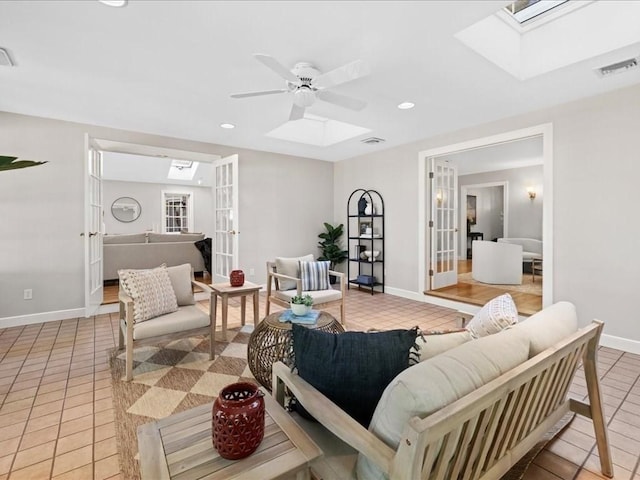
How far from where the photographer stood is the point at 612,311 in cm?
305

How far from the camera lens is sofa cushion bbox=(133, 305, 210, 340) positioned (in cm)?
238

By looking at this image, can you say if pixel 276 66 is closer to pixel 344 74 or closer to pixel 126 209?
pixel 344 74

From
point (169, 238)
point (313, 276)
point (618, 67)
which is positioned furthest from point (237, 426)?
point (169, 238)

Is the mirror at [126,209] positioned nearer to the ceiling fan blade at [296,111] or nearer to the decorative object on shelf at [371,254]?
the decorative object on shelf at [371,254]

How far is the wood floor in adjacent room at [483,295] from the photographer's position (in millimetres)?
4027

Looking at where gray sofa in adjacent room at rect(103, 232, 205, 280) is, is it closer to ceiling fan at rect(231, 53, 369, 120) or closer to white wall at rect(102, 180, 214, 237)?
white wall at rect(102, 180, 214, 237)

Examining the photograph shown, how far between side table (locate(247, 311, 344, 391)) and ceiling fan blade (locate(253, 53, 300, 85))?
1667 millimetres

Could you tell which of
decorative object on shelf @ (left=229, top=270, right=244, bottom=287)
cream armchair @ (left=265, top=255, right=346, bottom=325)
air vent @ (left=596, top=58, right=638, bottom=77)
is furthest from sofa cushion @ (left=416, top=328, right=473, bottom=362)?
air vent @ (left=596, top=58, right=638, bottom=77)

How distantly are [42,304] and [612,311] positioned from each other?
19.5 ft

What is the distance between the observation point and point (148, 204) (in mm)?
9672

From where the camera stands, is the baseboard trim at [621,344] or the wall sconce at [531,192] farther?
the wall sconce at [531,192]

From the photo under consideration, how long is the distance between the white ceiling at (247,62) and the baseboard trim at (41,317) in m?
2.24

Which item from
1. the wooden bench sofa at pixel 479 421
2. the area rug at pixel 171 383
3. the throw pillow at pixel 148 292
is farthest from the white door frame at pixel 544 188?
the throw pillow at pixel 148 292

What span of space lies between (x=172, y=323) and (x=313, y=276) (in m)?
1.55
